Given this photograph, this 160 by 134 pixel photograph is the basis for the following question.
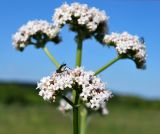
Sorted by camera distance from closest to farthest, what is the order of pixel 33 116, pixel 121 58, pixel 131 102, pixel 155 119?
pixel 121 58 < pixel 33 116 < pixel 155 119 < pixel 131 102

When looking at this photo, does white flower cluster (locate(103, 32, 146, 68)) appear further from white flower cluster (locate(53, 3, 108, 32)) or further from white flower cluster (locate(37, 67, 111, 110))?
white flower cluster (locate(37, 67, 111, 110))

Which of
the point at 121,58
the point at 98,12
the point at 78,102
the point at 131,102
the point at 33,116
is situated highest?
the point at 131,102

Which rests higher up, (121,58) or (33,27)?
(33,27)

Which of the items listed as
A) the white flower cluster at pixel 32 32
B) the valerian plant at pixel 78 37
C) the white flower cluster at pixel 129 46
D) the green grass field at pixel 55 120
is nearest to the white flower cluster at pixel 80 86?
the valerian plant at pixel 78 37

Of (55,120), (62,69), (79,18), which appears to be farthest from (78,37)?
(55,120)

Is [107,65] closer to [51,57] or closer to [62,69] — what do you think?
[51,57]

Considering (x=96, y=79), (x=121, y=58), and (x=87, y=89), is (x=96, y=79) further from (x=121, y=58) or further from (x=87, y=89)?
(x=121, y=58)

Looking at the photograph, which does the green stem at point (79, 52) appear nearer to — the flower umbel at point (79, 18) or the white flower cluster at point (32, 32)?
the flower umbel at point (79, 18)

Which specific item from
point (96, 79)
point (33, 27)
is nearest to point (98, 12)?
point (33, 27)
